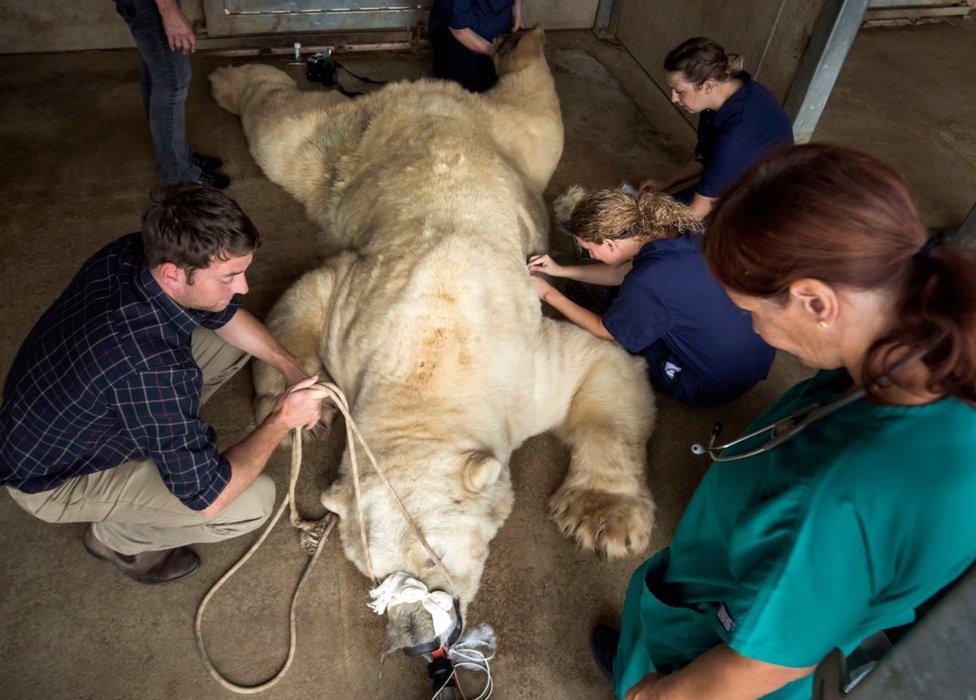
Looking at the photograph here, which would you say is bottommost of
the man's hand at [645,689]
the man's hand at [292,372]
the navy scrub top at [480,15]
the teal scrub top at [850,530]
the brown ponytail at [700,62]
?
the man's hand at [292,372]

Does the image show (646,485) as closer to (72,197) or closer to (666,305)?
(666,305)

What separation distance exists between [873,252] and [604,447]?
2.48 metres

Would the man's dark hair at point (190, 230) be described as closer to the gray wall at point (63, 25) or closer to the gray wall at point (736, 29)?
the gray wall at point (736, 29)

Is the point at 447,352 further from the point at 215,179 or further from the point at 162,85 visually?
the point at 215,179

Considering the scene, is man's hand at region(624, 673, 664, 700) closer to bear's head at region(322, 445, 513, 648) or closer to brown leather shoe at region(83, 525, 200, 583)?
bear's head at region(322, 445, 513, 648)

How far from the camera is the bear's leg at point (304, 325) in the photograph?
3883mm

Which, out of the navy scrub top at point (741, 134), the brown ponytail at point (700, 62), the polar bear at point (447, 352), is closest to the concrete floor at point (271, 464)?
the polar bear at point (447, 352)

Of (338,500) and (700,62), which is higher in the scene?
(700,62)

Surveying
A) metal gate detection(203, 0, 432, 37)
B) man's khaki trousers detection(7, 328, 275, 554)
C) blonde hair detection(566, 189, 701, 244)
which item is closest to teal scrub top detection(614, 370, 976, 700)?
blonde hair detection(566, 189, 701, 244)

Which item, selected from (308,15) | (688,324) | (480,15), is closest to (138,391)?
(688,324)

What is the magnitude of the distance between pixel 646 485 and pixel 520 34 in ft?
13.0

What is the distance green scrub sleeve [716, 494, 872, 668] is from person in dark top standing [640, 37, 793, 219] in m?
3.16

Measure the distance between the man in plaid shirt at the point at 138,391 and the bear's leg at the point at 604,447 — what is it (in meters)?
1.53

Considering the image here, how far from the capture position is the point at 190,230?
2.41 metres
